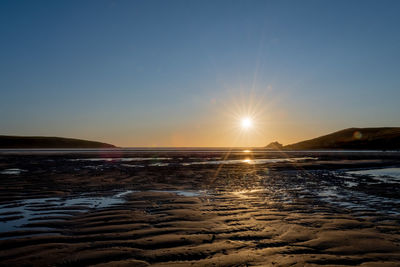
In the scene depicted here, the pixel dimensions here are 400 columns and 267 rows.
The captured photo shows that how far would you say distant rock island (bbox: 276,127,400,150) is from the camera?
9911 centimetres

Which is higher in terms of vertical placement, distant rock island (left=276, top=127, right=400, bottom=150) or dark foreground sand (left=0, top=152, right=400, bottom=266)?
distant rock island (left=276, top=127, right=400, bottom=150)

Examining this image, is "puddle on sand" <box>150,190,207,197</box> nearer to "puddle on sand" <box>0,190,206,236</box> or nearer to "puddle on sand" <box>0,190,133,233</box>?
"puddle on sand" <box>0,190,206,236</box>

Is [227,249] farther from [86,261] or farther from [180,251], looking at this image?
[86,261]

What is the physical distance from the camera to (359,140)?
113688 millimetres

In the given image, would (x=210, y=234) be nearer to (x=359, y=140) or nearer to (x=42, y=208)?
(x=42, y=208)

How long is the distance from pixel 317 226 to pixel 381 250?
70.0 inches

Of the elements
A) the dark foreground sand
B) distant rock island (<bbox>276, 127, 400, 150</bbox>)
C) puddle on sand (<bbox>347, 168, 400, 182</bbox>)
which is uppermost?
distant rock island (<bbox>276, 127, 400, 150</bbox>)

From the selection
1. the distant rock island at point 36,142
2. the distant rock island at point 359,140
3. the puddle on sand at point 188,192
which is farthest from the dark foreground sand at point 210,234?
the distant rock island at point 36,142

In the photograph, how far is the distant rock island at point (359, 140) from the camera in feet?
325

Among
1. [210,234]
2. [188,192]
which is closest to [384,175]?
[188,192]

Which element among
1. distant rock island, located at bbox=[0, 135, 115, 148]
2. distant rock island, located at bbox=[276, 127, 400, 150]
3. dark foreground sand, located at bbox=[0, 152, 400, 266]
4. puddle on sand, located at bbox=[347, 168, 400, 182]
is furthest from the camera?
distant rock island, located at bbox=[0, 135, 115, 148]

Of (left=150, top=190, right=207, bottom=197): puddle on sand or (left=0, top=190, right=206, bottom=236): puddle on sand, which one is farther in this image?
(left=150, top=190, right=207, bottom=197): puddle on sand

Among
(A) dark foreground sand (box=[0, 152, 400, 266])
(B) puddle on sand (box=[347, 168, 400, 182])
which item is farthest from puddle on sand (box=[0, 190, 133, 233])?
(B) puddle on sand (box=[347, 168, 400, 182])

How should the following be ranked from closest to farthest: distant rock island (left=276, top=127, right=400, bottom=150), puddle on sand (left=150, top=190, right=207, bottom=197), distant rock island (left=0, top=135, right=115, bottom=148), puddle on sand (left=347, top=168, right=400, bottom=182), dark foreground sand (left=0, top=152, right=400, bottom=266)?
dark foreground sand (left=0, top=152, right=400, bottom=266) < puddle on sand (left=150, top=190, right=207, bottom=197) < puddle on sand (left=347, top=168, right=400, bottom=182) < distant rock island (left=276, top=127, right=400, bottom=150) < distant rock island (left=0, top=135, right=115, bottom=148)
